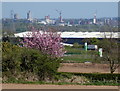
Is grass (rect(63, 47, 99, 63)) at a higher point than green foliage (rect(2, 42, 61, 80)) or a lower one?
lower

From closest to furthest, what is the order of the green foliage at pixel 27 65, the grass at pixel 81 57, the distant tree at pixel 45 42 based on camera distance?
the green foliage at pixel 27 65
the distant tree at pixel 45 42
the grass at pixel 81 57

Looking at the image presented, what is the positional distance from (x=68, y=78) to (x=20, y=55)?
2.81m

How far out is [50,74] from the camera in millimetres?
17172

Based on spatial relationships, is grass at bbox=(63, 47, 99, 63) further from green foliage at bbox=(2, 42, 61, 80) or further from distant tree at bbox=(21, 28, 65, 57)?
green foliage at bbox=(2, 42, 61, 80)

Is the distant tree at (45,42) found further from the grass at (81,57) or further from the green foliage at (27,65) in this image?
the green foliage at (27,65)

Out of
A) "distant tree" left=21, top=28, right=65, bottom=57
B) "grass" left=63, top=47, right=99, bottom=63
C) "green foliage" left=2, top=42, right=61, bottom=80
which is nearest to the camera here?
"green foliage" left=2, top=42, right=61, bottom=80

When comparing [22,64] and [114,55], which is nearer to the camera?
[22,64]

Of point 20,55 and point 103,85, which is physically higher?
point 20,55

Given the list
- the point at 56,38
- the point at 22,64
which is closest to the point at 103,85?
the point at 22,64

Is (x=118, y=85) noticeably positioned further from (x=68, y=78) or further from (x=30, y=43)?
(x=30, y=43)

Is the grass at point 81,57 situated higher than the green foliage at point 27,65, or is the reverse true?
the green foliage at point 27,65

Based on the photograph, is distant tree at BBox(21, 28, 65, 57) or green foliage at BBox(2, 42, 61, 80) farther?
distant tree at BBox(21, 28, 65, 57)

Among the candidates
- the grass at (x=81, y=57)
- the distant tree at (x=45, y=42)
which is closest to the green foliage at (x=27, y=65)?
the distant tree at (x=45, y=42)

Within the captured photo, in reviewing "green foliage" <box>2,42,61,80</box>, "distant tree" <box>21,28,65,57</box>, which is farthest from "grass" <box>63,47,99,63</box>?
"green foliage" <box>2,42,61,80</box>
